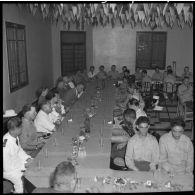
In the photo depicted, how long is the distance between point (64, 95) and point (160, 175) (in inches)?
240

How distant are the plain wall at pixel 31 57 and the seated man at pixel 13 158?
372 centimetres

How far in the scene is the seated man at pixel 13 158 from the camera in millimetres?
4277

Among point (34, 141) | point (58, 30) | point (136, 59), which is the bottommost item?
point (34, 141)

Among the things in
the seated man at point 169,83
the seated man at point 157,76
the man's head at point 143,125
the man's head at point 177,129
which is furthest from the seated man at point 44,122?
the seated man at point 157,76

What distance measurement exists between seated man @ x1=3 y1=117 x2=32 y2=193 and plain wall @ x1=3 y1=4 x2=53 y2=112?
12.2 ft

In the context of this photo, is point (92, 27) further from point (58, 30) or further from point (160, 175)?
point (160, 175)

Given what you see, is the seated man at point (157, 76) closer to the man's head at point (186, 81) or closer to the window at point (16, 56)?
the man's head at point (186, 81)

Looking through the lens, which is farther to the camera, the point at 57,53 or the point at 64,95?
the point at 57,53

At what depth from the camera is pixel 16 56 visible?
9.15 m

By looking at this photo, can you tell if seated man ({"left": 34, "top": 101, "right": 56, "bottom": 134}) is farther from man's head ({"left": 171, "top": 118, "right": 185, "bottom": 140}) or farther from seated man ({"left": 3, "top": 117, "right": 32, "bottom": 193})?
man's head ({"left": 171, "top": 118, "right": 185, "bottom": 140})

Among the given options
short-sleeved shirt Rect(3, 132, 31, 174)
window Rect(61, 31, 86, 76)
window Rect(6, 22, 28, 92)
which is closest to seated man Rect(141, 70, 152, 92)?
window Rect(61, 31, 86, 76)

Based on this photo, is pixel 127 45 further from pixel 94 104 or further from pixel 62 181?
pixel 62 181

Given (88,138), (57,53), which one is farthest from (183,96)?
(57,53)

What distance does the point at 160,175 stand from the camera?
3643 mm
